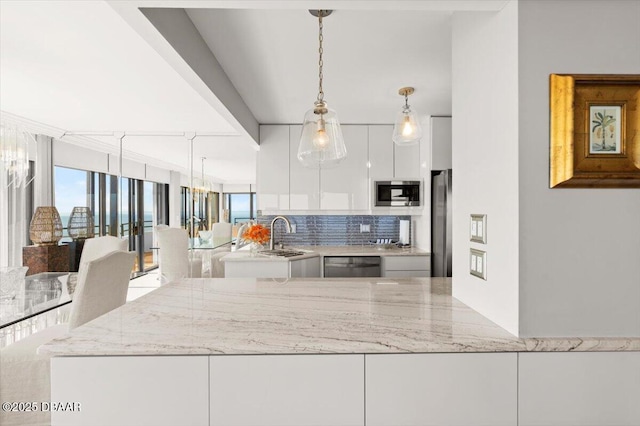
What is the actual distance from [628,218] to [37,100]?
15.0 feet

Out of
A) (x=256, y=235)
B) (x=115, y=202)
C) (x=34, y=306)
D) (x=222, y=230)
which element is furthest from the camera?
(x=222, y=230)

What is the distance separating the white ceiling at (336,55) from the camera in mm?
2025

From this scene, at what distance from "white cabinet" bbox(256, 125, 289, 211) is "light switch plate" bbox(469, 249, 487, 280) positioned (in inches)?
114

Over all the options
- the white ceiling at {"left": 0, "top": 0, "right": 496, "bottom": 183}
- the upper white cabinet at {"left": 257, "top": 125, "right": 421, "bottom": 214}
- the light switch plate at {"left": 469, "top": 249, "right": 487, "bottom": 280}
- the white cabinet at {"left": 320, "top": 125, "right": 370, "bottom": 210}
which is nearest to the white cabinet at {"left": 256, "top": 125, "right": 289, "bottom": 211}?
the upper white cabinet at {"left": 257, "top": 125, "right": 421, "bottom": 214}

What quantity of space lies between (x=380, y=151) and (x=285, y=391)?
350 cm

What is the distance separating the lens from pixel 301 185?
14.3ft

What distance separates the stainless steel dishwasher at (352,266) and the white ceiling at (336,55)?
159cm

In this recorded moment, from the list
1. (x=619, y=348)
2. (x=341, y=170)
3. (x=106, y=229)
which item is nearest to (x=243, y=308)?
(x=619, y=348)

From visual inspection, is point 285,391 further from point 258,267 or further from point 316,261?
point 316,261

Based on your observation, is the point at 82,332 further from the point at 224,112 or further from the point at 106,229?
the point at 106,229

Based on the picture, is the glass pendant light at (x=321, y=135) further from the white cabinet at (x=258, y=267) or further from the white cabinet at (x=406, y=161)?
the white cabinet at (x=406, y=161)

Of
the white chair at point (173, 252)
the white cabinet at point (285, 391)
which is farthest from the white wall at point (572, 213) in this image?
the white chair at point (173, 252)

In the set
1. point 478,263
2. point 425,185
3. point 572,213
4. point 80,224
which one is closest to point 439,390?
point 478,263

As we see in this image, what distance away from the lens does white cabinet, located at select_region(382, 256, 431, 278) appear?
403 centimetres
